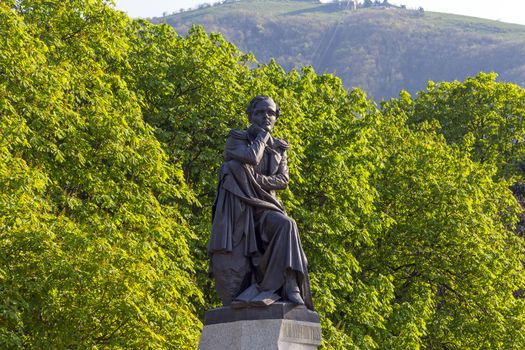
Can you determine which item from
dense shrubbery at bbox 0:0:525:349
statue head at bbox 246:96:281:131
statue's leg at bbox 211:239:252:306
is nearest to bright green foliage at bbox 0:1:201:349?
dense shrubbery at bbox 0:0:525:349

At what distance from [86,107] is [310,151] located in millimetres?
6704

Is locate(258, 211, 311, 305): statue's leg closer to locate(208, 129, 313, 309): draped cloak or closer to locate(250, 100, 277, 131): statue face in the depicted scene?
locate(208, 129, 313, 309): draped cloak

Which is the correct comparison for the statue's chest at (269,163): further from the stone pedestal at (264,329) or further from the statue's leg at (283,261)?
Result: the stone pedestal at (264,329)

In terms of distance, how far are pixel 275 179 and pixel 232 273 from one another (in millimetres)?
1416

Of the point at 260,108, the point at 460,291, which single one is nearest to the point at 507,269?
the point at 460,291

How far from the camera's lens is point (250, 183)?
15.4 metres

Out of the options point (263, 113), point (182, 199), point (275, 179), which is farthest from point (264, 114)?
point (182, 199)

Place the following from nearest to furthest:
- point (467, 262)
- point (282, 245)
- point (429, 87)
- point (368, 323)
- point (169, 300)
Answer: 1. point (282, 245)
2. point (169, 300)
3. point (368, 323)
4. point (467, 262)
5. point (429, 87)

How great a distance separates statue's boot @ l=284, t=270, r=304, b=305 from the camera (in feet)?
47.9

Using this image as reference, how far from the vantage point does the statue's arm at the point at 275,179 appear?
50.7ft

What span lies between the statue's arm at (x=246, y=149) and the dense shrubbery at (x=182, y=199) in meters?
6.78

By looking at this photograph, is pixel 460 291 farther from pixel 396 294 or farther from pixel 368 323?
pixel 368 323

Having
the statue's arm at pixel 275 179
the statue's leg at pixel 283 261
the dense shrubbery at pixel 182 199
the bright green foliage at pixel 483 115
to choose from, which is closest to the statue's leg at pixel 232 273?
the statue's leg at pixel 283 261

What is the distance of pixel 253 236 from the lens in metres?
15.1
